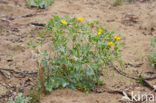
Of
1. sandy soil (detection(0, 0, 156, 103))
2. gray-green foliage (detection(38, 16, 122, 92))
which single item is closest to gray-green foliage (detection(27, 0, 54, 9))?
sandy soil (detection(0, 0, 156, 103))

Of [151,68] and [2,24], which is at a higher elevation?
[2,24]

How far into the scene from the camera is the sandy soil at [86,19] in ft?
8.13

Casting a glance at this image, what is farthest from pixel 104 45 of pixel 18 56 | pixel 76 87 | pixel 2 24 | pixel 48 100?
pixel 2 24

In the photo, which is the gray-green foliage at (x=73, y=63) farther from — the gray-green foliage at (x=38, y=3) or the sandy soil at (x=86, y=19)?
the gray-green foliage at (x=38, y=3)

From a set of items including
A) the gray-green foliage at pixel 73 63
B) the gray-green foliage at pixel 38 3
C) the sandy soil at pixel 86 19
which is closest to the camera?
the gray-green foliage at pixel 73 63

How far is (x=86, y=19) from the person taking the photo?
419cm

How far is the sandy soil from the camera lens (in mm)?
2479

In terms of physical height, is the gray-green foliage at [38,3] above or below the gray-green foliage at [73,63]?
above

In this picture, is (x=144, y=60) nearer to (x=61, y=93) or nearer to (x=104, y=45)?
(x=104, y=45)

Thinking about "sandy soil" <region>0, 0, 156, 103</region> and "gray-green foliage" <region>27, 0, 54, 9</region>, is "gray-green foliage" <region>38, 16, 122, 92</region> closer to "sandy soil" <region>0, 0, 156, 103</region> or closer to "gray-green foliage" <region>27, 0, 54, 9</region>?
"sandy soil" <region>0, 0, 156, 103</region>

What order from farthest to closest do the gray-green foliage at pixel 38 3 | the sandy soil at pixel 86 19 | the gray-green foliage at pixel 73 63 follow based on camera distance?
the gray-green foliage at pixel 38 3, the sandy soil at pixel 86 19, the gray-green foliage at pixel 73 63

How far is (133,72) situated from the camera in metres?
2.89

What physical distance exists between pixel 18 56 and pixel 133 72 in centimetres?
148

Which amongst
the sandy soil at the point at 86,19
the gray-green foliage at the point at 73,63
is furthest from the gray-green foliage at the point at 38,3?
the gray-green foliage at the point at 73,63
